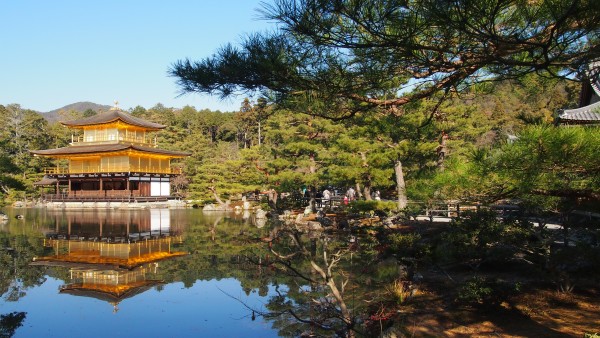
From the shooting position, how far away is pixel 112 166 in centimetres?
2639

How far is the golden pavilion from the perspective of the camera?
25859 mm

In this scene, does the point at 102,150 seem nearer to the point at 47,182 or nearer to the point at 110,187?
the point at 110,187

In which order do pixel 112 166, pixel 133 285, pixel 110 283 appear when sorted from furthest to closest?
pixel 112 166, pixel 110 283, pixel 133 285

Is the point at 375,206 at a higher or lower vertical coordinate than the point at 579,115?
lower

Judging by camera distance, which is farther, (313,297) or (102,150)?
(102,150)

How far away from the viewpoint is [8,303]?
20.7 ft

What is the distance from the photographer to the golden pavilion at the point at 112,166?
84.8ft

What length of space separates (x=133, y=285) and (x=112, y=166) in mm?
20872

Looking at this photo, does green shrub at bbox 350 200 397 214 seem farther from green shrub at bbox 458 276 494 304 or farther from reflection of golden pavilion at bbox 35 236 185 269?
green shrub at bbox 458 276 494 304

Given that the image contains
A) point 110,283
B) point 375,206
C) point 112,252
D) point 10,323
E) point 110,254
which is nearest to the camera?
point 10,323

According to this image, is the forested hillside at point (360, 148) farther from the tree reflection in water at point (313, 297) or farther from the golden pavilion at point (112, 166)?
the golden pavilion at point (112, 166)

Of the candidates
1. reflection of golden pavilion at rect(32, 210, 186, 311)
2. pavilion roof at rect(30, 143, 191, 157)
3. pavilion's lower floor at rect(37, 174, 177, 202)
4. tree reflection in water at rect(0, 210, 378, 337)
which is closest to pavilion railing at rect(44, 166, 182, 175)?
pavilion's lower floor at rect(37, 174, 177, 202)

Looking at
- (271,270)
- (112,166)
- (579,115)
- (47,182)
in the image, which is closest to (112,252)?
(271,270)

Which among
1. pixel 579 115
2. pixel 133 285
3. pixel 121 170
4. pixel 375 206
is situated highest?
pixel 579 115
